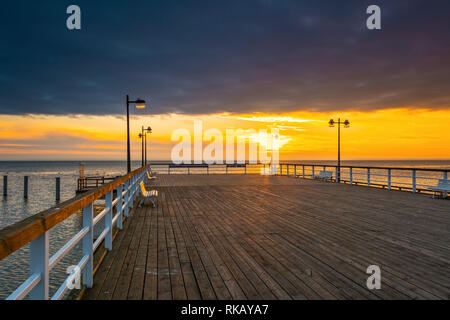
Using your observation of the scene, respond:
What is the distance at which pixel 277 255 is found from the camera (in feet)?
13.9

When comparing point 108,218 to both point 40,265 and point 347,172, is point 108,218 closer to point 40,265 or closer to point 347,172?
point 40,265

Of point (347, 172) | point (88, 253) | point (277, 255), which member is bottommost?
point (277, 255)

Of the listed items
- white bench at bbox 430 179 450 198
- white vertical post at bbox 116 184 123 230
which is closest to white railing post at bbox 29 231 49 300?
white vertical post at bbox 116 184 123 230

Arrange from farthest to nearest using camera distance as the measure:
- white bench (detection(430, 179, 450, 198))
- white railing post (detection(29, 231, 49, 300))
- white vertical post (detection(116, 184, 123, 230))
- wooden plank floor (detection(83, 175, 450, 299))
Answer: white bench (detection(430, 179, 450, 198)), white vertical post (detection(116, 184, 123, 230)), wooden plank floor (detection(83, 175, 450, 299)), white railing post (detection(29, 231, 49, 300))

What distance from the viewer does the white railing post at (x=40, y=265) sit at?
1.79m

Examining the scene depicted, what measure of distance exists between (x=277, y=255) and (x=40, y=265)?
3103 millimetres

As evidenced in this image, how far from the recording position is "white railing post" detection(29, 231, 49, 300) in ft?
5.88

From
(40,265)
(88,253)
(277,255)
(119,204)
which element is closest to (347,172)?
(277,255)

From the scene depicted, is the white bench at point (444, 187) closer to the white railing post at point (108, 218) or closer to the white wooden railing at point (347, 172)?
the white wooden railing at point (347, 172)

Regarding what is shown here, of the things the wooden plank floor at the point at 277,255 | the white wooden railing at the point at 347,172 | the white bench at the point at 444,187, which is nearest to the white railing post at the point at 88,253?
the wooden plank floor at the point at 277,255

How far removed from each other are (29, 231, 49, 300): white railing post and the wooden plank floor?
123cm

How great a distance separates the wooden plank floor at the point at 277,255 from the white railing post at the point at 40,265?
1227 mm

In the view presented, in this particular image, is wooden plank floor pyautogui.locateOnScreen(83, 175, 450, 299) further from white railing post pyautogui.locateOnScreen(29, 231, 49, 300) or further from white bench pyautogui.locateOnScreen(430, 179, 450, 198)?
white bench pyautogui.locateOnScreen(430, 179, 450, 198)
